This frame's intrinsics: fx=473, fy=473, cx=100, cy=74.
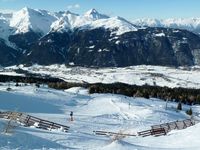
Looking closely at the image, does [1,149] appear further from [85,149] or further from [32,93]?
[32,93]

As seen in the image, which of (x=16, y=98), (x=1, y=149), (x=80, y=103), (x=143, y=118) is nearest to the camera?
(x=1, y=149)

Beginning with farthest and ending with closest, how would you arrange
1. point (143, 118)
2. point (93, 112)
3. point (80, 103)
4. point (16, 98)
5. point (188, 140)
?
1. point (80, 103)
2. point (16, 98)
3. point (93, 112)
4. point (143, 118)
5. point (188, 140)

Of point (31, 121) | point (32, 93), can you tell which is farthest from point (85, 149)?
point (32, 93)

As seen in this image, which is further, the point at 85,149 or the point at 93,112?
the point at 93,112

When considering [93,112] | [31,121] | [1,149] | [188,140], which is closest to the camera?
[1,149]

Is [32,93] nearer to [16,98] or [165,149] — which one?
[16,98]

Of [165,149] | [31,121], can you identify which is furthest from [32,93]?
[165,149]
